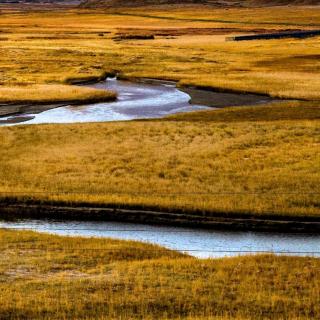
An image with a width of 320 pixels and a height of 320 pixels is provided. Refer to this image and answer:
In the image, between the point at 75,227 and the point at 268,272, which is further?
the point at 75,227

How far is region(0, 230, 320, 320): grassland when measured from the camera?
18.4 meters

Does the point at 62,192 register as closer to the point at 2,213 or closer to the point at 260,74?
the point at 2,213

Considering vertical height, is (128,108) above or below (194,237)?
below

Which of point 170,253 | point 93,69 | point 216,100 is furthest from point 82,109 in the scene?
point 170,253

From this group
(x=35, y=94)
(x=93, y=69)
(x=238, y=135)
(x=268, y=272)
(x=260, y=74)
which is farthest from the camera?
(x=93, y=69)

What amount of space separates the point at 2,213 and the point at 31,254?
6659 millimetres

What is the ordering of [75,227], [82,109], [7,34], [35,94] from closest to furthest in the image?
[75,227]
[82,109]
[35,94]
[7,34]

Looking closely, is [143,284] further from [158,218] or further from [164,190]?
[164,190]

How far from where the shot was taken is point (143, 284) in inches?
803

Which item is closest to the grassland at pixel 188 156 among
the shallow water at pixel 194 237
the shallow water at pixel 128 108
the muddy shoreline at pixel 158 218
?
the muddy shoreline at pixel 158 218

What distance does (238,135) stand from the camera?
142 feet

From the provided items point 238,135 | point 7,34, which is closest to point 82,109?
point 238,135

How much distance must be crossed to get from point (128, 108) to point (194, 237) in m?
32.0


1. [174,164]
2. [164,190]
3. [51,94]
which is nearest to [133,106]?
[51,94]
